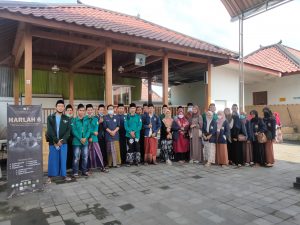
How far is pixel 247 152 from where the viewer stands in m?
7.11

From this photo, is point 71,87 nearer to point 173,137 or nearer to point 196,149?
point 173,137

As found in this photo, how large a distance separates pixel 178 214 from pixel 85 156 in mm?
2811

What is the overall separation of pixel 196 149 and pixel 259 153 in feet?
5.76

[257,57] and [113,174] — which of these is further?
[257,57]

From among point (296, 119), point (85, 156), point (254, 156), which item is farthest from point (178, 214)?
point (296, 119)

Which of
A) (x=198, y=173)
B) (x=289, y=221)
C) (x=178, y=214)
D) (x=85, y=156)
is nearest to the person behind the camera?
(x=289, y=221)

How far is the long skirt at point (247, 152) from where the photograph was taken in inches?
279

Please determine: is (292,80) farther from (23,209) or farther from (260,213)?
(23,209)

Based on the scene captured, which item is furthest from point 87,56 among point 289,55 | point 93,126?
point 289,55

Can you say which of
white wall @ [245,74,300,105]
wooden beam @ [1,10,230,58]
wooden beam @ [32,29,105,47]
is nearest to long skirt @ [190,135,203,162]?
wooden beam @ [1,10,230,58]

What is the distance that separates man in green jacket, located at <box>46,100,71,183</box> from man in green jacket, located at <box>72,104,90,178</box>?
0.25 metres

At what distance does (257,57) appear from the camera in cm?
1488

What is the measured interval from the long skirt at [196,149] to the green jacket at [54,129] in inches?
144

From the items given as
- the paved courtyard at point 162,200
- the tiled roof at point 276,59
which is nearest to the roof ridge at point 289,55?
the tiled roof at point 276,59
